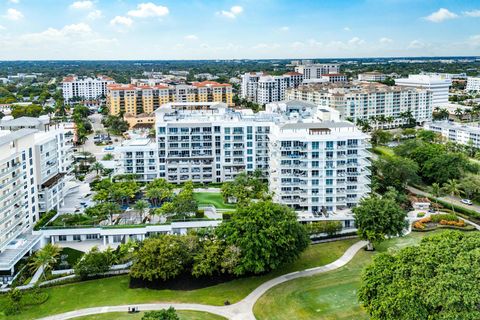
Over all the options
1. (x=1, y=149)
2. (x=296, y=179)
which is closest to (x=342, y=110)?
(x=296, y=179)

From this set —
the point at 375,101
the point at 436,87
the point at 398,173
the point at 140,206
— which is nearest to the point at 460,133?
the point at 375,101

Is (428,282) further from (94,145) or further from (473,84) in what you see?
(473,84)

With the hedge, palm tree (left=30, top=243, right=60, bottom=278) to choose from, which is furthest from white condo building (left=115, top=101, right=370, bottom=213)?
palm tree (left=30, top=243, right=60, bottom=278)

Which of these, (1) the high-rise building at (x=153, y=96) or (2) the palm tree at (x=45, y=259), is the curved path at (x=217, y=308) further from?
Result: (1) the high-rise building at (x=153, y=96)

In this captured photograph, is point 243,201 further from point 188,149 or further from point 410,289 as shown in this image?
point 410,289

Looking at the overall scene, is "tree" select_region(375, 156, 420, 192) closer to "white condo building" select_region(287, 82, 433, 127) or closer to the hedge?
the hedge
